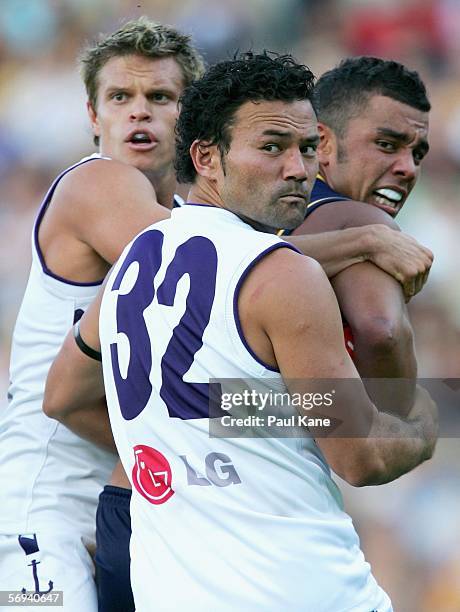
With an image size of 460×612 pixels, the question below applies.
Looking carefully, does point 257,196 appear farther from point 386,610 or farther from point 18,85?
point 18,85

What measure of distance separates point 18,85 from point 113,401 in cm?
555

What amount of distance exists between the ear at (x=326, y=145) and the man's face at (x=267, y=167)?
0.53 m

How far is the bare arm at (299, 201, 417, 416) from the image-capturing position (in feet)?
8.89

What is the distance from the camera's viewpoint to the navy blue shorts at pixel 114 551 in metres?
3.04

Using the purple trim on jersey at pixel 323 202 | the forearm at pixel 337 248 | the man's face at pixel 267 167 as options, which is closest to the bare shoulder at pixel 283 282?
the man's face at pixel 267 167

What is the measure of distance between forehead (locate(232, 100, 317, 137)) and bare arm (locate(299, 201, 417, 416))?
16.3 inches

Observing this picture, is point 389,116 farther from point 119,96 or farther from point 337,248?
point 119,96

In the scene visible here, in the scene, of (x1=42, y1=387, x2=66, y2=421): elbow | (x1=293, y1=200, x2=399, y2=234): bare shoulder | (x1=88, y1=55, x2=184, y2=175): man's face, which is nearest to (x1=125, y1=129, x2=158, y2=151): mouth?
(x1=88, y1=55, x2=184, y2=175): man's face

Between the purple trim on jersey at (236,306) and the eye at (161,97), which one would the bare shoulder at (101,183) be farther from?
the purple trim on jersey at (236,306)

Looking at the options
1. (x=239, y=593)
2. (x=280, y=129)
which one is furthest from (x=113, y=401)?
(x=280, y=129)

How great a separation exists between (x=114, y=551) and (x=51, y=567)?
0.19 m

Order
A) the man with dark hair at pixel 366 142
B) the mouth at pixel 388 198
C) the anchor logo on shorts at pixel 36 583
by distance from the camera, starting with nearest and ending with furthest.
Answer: the anchor logo on shorts at pixel 36 583, the man with dark hair at pixel 366 142, the mouth at pixel 388 198

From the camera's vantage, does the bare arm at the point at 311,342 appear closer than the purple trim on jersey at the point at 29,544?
Yes

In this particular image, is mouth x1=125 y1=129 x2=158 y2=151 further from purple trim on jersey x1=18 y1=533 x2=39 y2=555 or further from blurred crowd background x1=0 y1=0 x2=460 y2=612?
blurred crowd background x1=0 y1=0 x2=460 y2=612
